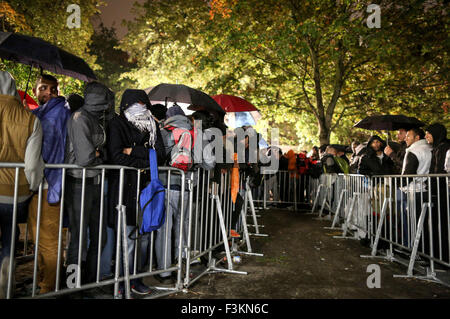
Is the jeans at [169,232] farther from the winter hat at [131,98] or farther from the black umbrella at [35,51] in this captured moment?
the black umbrella at [35,51]

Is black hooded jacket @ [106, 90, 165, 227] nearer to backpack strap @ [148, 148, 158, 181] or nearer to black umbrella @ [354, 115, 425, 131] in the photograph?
backpack strap @ [148, 148, 158, 181]

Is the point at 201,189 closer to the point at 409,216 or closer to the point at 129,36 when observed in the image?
the point at 409,216

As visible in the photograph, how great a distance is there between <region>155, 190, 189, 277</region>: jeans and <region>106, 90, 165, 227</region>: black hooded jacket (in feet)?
1.53

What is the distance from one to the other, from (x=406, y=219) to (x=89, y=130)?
5798 millimetres

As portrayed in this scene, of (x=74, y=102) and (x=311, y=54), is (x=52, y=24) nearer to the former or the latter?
(x=311, y=54)

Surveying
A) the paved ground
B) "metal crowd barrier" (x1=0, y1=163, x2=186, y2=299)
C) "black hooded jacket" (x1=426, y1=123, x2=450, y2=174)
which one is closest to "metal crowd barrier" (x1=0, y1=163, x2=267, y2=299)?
"metal crowd barrier" (x1=0, y1=163, x2=186, y2=299)

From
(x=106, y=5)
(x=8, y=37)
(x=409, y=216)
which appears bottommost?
(x=409, y=216)

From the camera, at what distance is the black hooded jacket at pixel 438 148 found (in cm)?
597

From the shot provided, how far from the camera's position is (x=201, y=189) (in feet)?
15.9

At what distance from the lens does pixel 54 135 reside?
3.51 metres

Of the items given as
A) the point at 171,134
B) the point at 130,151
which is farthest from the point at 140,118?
the point at 171,134

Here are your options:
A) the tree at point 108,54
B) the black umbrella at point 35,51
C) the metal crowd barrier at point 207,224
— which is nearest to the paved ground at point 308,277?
the metal crowd barrier at point 207,224

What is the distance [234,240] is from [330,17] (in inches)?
465
